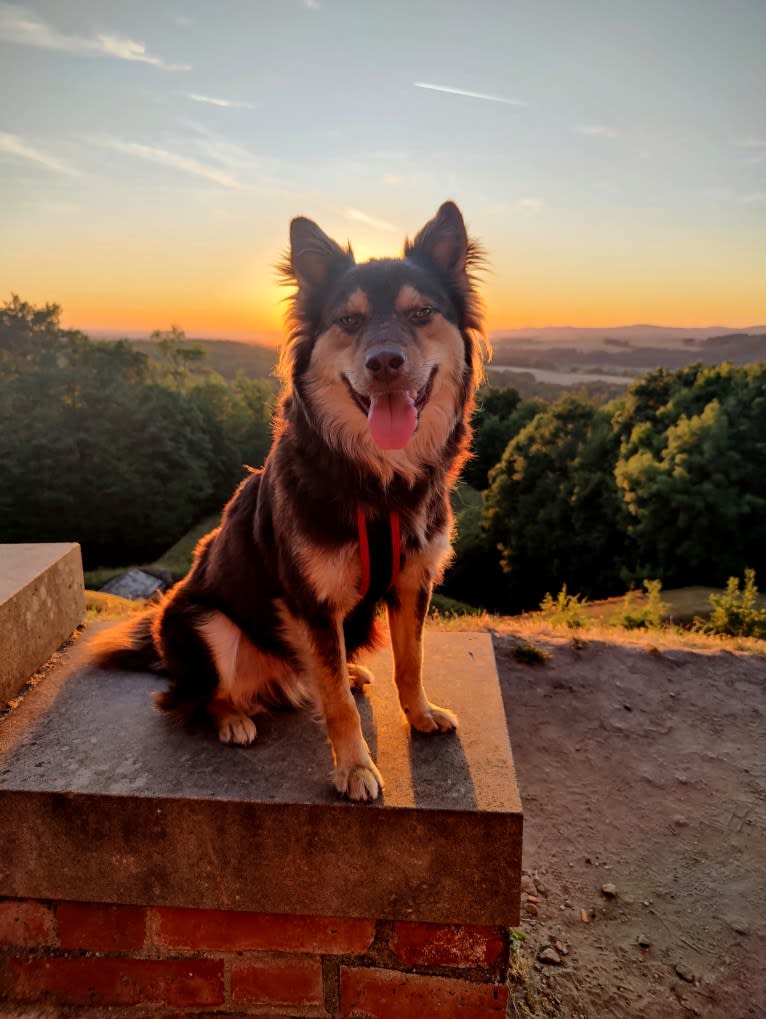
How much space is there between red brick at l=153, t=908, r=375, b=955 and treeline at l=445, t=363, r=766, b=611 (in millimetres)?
20842

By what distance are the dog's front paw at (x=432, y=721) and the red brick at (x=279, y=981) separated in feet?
3.17

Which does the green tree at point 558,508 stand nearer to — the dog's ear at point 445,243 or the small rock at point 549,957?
the small rock at point 549,957

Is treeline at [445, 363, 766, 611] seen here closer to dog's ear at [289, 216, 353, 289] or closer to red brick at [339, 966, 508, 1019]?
dog's ear at [289, 216, 353, 289]

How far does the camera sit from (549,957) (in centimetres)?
339

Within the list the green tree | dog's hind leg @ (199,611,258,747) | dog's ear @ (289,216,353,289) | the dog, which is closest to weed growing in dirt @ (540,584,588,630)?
the dog

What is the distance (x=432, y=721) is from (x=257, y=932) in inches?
41.6

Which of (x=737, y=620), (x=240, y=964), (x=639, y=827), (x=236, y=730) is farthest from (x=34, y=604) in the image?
(x=737, y=620)

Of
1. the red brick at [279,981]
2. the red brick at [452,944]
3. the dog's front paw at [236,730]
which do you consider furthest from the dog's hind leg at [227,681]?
the red brick at [452,944]

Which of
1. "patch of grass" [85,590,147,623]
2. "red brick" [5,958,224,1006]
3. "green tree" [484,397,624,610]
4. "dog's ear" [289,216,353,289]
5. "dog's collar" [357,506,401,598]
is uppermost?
"dog's ear" [289,216,353,289]

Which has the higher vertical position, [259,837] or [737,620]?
[259,837]

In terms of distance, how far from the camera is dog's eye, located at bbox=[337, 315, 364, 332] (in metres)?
3.00

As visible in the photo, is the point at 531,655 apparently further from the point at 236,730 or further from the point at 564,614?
the point at 236,730

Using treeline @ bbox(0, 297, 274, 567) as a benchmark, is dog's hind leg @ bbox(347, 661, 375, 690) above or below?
above

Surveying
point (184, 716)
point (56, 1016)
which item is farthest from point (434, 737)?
point (56, 1016)
